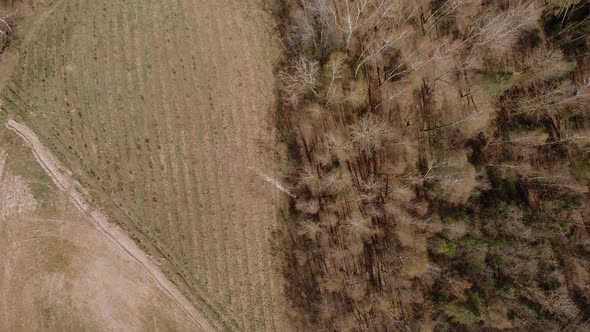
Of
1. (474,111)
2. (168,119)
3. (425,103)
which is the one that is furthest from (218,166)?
(474,111)


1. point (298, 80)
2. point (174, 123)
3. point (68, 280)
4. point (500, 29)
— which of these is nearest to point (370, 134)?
point (298, 80)

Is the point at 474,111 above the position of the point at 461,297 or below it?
above

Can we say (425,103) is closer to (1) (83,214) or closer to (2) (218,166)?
(2) (218,166)

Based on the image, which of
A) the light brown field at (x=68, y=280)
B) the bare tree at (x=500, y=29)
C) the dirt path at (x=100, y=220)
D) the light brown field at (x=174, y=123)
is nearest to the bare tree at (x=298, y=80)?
the light brown field at (x=174, y=123)

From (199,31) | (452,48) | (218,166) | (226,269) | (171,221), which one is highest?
(199,31)

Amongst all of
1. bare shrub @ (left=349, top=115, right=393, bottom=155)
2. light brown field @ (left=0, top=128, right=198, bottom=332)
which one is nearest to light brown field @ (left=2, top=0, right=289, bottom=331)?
light brown field @ (left=0, top=128, right=198, bottom=332)

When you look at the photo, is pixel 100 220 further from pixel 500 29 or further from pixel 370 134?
pixel 500 29
